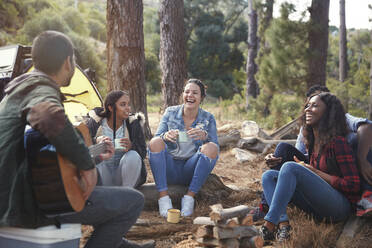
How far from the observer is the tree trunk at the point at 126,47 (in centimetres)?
584

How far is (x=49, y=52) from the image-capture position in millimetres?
1980

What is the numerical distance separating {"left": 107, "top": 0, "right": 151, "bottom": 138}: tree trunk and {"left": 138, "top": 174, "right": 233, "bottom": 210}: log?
213cm

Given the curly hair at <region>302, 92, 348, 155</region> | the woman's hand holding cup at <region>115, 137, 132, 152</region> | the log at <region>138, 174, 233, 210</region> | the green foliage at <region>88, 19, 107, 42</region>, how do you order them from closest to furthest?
the curly hair at <region>302, 92, 348, 155</region> < the woman's hand holding cup at <region>115, 137, 132, 152</region> < the log at <region>138, 174, 233, 210</region> < the green foliage at <region>88, 19, 107, 42</region>

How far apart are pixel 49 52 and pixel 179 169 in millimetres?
2225

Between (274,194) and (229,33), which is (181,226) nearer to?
(274,194)

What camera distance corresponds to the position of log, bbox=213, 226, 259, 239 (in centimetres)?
278

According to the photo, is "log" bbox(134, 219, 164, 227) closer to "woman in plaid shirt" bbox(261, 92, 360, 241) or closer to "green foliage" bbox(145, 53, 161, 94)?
"woman in plaid shirt" bbox(261, 92, 360, 241)

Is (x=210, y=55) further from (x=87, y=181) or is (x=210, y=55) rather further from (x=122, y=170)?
(x=87, y=181)

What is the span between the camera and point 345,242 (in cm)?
295

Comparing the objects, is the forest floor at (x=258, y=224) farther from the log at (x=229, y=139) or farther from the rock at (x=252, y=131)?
the rock at (x=252, y=131)

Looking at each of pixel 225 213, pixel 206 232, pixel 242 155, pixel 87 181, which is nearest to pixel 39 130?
pixel 87 181

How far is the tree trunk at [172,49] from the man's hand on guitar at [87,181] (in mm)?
4828

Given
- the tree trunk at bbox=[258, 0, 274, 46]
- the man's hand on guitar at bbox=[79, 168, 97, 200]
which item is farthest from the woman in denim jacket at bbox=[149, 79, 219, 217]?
the tree trunk at bbox=[258, 0, 274, 46]

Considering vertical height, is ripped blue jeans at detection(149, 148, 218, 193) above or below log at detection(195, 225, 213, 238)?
above
